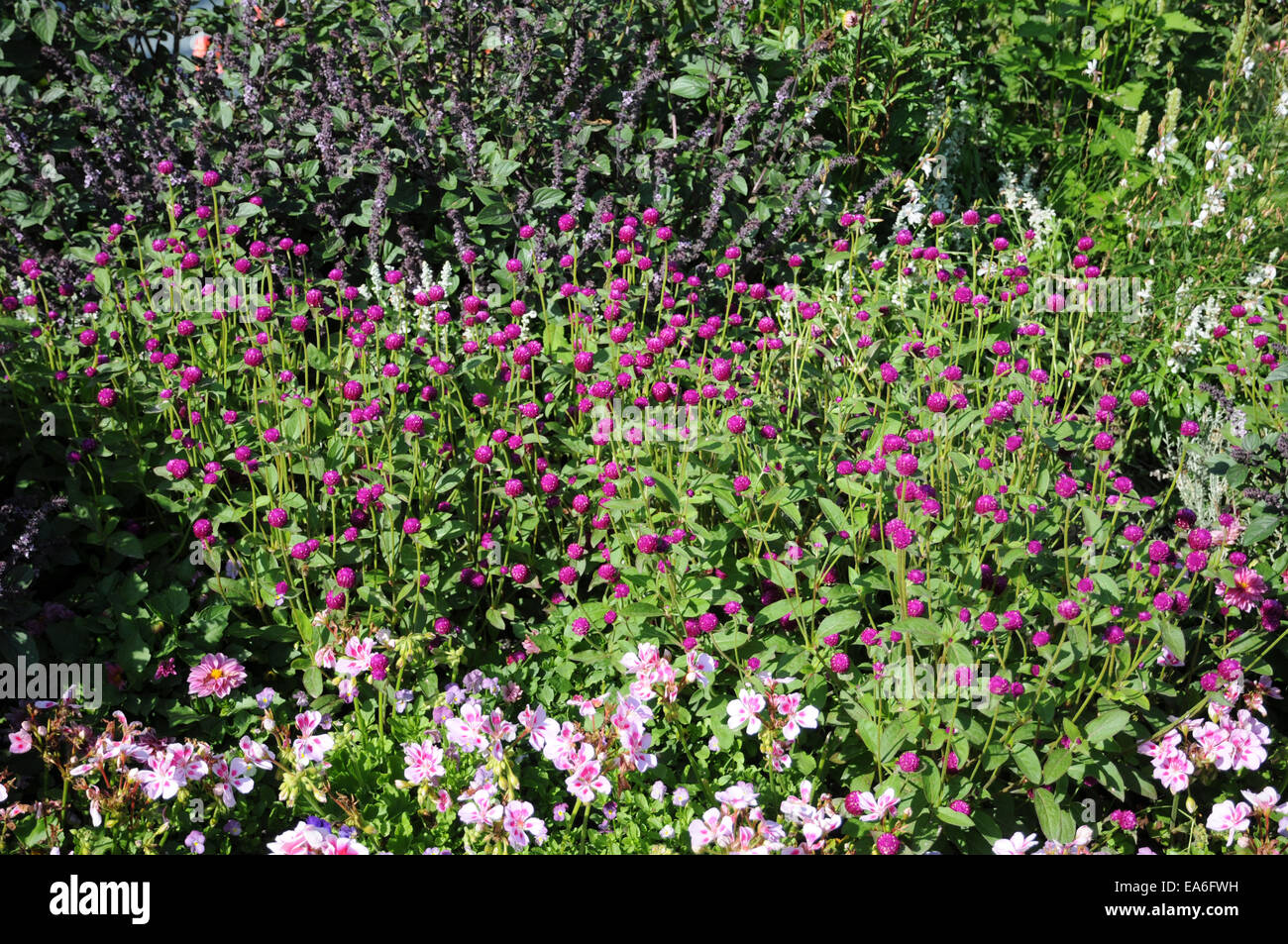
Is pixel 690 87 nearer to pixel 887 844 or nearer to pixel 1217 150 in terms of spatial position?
pixel 1217 150

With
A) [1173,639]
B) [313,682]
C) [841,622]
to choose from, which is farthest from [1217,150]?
[313,682]

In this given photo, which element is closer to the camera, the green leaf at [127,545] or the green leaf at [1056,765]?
the green leaf at [1056,765]

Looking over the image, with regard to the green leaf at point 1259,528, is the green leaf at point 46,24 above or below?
above

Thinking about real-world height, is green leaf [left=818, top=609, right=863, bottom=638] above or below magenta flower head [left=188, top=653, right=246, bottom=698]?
above

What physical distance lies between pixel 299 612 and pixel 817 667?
138 centimetres

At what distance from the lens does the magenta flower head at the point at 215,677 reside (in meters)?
2.73

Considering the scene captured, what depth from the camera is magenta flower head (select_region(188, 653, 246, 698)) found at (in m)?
2.73

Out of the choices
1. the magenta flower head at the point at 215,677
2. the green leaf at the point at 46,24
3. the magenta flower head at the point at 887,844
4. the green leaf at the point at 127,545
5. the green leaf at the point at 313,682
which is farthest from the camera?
the green leaf at the point at 46,24

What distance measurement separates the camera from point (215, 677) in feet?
9.00

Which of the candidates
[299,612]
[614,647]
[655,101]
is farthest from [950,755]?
[655,101]

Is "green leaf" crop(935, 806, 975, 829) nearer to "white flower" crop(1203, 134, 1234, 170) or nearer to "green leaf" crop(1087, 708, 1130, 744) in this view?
"green leaf" crop(1087, 708, 1130, 744)

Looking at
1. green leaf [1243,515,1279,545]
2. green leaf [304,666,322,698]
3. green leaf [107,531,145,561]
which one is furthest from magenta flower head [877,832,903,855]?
green leaf [107,531,145,561]

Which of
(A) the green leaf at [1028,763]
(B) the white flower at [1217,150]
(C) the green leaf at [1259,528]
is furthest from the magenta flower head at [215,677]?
(B) the white flower at [1217,150]

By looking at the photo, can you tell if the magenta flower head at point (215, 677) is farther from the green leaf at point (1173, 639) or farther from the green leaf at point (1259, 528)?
the green leaf at point (1259, 528)
